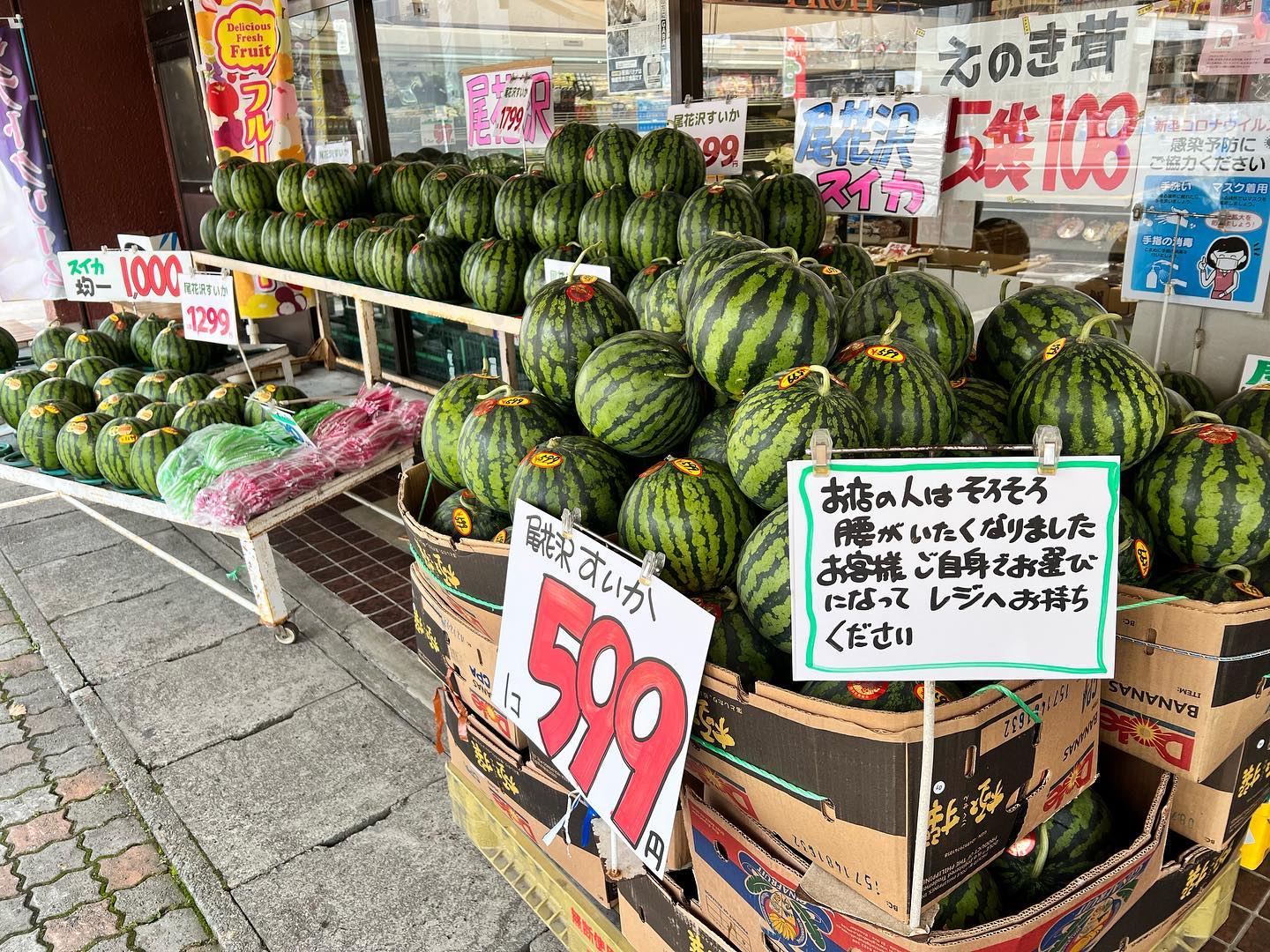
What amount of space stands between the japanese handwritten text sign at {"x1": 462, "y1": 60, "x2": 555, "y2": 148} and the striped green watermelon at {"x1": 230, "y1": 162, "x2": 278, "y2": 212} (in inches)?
67.9

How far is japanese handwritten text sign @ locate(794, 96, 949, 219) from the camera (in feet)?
8.80

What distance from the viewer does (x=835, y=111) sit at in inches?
114

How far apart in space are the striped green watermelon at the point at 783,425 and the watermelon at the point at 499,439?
1.79ft

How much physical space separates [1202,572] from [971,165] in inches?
78.3

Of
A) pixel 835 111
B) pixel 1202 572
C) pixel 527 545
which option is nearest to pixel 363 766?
pixel 527 545

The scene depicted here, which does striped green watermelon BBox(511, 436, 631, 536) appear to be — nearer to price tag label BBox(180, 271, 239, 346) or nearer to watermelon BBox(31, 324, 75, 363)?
price tag label BBox(180, 271, 239, 346)

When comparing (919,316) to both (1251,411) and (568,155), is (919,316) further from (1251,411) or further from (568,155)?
(568,155)

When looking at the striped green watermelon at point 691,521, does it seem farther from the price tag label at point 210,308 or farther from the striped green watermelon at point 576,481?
the price tag label at point 210,308

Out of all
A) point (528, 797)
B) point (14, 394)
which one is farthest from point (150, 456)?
point (528, 797)

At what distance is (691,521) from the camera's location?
5.03 ft

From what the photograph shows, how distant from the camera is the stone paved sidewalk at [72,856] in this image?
2279mm

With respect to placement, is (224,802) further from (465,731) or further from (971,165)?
(971,165)

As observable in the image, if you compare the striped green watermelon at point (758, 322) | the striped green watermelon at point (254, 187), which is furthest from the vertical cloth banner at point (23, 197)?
the striped green watermelon at point (758, 322)

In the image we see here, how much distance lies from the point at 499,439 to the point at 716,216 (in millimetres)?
1058
